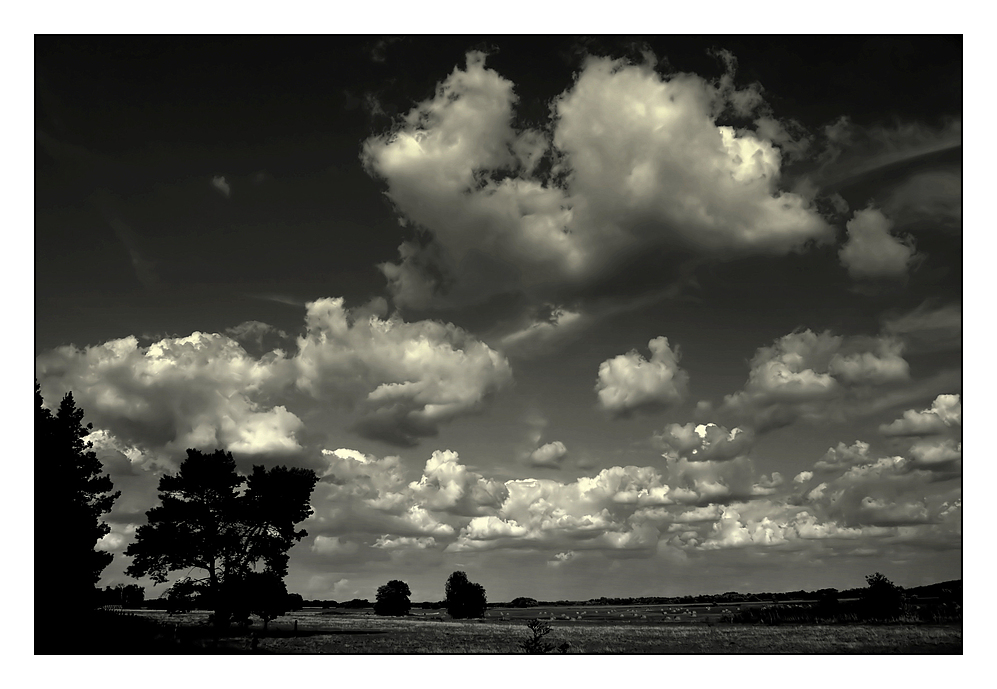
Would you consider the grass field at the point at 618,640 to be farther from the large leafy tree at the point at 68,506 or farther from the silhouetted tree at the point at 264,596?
the large leafy tree at the point at 68,506

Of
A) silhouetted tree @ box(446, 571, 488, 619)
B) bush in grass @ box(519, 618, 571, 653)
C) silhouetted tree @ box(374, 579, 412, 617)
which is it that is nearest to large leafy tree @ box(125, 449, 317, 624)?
bush in grass @ box(519, 618, 571, 653)

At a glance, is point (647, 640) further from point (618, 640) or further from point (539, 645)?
point (539, 645)

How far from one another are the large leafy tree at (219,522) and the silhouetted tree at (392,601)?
133ft

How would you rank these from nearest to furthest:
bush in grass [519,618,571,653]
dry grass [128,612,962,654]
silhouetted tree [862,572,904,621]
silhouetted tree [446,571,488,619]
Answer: dry grass [128,612,962,654] < bush in grass [519,618,571,653] < silhouetted tree [862,572,904,621] < silhouetted tree [446,571,488,619]

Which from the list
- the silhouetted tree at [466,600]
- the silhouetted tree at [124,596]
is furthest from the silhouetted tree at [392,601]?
the silhouetted tree at [124,596]

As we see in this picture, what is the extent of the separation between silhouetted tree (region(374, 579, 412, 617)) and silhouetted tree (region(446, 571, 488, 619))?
12.9 meters

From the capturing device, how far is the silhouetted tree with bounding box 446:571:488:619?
211ft

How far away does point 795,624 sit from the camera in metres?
38.8

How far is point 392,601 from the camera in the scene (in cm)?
7894

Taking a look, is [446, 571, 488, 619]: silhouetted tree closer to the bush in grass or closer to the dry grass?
the dry grass

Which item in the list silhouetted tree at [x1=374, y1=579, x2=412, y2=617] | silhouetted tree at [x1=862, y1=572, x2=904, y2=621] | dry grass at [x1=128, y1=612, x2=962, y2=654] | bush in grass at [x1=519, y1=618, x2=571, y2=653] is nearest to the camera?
dry grass at [x1=128, y1=612, x2=962, y2=654]

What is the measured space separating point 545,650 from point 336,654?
8.92 m

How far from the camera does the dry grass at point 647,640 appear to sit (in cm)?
3050
